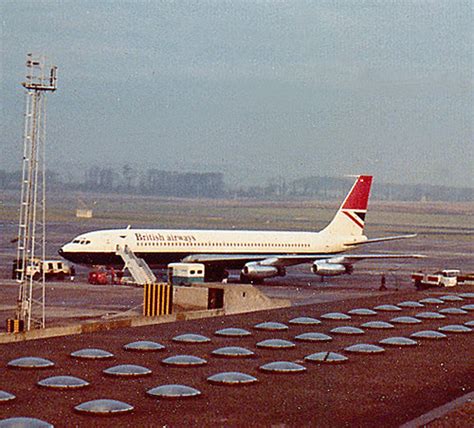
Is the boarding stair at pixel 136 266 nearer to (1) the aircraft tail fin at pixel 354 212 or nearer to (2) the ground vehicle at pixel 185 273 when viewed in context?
(2) the ground vehicle at pixel 185 273

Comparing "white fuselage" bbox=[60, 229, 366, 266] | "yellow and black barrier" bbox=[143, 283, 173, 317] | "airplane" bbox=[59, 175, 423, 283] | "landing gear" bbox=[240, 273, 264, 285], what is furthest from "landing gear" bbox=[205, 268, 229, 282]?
"yellow and black barrier" bbox=[143, 283, 173, 317]

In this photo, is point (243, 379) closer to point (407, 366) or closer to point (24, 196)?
point (407, 366)

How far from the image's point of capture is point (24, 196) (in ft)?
170

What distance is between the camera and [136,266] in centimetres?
8131

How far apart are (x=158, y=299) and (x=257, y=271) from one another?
3161 centimetres

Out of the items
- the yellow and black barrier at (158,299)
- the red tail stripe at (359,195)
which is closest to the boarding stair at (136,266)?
the yellow and black barrier at (158,299)

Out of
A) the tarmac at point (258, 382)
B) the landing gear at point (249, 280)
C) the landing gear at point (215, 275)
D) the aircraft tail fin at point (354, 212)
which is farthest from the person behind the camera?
the aircraft tail fin at point (354, 212)

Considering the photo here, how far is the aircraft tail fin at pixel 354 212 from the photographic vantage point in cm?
10179

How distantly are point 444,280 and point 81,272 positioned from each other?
4080 centimetres

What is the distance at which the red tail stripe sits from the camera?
103625 mm

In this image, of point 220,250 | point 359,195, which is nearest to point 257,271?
point 220,250

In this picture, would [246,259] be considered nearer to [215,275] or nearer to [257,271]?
[257,271]

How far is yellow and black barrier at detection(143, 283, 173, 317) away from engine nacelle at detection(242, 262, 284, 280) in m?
31.0

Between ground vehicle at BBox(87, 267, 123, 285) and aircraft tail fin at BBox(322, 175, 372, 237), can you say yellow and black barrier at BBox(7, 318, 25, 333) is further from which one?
aircraft tail fin at BBox(322, 175, 372, 237)
